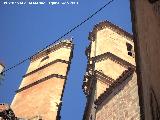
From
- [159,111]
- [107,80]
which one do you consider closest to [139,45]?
[159,111]

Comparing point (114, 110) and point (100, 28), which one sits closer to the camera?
point (114, 110)

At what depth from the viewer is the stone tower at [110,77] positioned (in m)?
11.3

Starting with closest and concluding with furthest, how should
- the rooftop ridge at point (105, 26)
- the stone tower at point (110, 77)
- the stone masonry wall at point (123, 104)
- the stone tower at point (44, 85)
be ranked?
the stone masonry wall at point (123, 104) → the stone tower at point (110, 77) → the stone tower at point (44, 85) → the rooftop ridge at point (105, 26)

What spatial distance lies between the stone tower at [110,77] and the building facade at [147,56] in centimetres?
691

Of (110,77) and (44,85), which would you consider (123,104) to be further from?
(44,85)

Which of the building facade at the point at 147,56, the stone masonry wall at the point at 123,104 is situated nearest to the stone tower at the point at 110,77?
the stone masonry wall at the point at 123,104

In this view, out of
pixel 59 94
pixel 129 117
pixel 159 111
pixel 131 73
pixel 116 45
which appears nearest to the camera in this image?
pixel 159 111

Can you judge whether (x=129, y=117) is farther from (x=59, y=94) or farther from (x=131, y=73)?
(x=59, y=94)

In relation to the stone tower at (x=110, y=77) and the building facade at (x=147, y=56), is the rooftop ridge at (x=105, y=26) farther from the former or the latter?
the building facade at (x=147, y=56)

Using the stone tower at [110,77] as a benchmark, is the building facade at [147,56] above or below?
below

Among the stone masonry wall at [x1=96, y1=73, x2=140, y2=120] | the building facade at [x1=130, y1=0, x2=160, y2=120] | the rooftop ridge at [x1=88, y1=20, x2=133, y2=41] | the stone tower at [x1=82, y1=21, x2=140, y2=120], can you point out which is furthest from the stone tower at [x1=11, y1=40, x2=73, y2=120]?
the building facade at [x1=130, y1=0, x2=160, y2=120]

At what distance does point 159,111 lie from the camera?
9.48 feet

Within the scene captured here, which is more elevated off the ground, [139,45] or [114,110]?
[114,110]

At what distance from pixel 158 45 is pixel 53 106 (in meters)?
15.7
